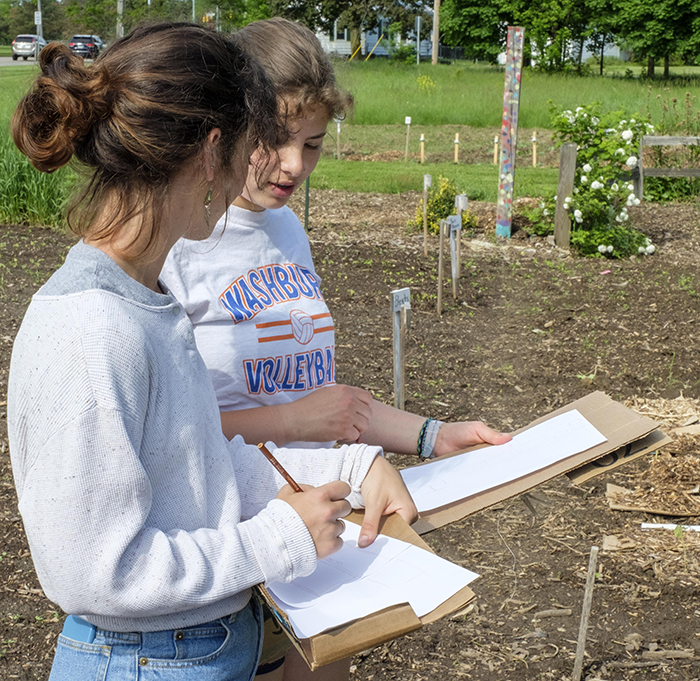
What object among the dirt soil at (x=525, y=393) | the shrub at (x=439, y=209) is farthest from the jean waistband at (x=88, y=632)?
the shrub at (x=439, y=209)

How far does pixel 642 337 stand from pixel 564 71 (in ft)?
100

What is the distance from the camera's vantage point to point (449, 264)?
7.69 metres

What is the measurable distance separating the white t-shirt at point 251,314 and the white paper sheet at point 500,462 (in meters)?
0.30

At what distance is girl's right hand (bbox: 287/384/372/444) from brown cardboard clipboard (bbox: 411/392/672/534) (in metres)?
0.19

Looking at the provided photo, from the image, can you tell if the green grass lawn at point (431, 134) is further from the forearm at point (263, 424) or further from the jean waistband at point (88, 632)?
the jean waistband at point (88, 632)

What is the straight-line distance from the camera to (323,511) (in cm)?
113

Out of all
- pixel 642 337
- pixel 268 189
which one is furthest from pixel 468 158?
pixel 268 189

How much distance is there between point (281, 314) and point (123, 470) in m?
0.74

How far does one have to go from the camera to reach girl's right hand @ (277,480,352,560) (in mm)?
1121

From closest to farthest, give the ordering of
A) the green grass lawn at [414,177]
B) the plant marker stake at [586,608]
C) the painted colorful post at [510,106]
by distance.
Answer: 1. the plant marker stake at [586,608]
2. the painted colorful post at [510,106]
3. the green grass lawn at [414,177]

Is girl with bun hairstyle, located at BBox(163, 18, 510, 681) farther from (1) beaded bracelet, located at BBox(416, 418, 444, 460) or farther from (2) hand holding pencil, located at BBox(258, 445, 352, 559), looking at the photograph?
(2) hand holding pencil, located at BBox(258, 445, 352, 559)

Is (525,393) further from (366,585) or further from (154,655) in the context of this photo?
(154,655)

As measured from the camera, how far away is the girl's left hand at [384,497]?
1.32 metres

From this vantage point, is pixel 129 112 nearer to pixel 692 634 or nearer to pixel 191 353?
pixel 191 353
